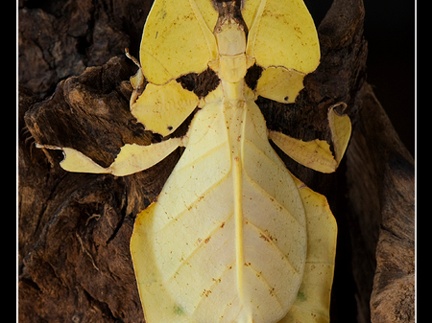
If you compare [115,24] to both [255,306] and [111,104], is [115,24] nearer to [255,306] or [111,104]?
[111,104]

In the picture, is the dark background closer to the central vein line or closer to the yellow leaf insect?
the yellow leaf insect

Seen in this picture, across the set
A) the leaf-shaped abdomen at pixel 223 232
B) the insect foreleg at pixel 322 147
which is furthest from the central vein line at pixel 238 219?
the insect foreleg at pixel 322 147

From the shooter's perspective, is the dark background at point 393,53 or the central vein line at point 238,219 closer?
the central vein line at point 238,219

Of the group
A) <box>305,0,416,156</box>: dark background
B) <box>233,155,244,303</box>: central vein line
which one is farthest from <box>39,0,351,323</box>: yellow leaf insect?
<box>305,0,416,156</box>: dark background

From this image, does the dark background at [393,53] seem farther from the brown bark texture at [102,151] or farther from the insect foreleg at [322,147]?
the insect foreleg at [322,147]

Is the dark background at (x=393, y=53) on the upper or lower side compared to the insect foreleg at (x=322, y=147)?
upper
